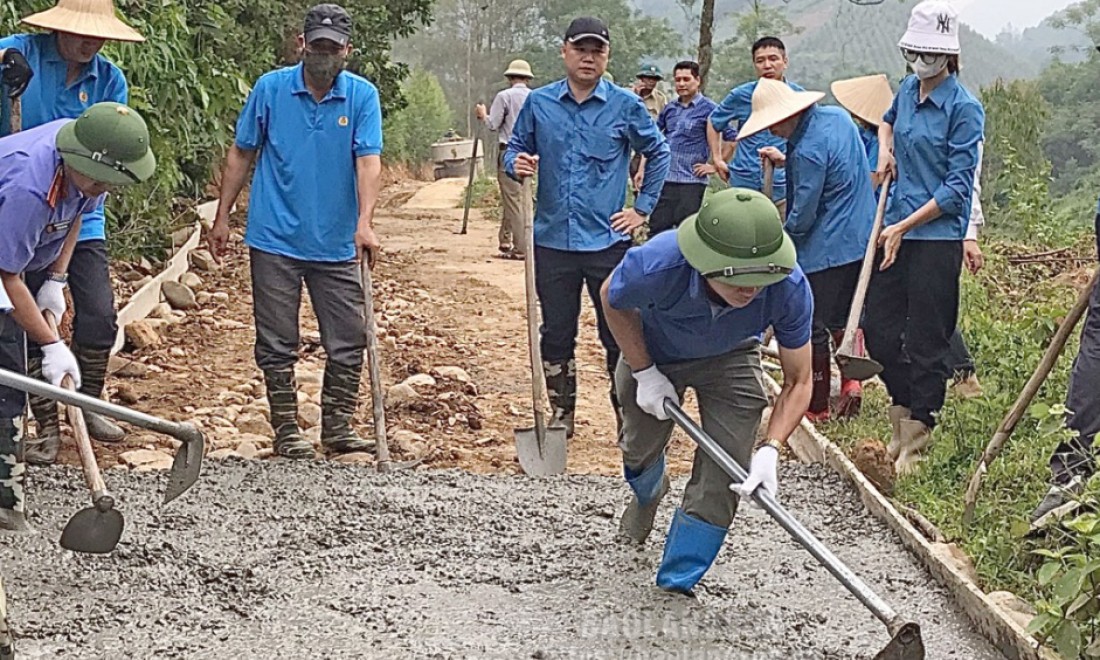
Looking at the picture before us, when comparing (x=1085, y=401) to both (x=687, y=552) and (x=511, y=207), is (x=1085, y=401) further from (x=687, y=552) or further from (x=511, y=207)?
(x=511, y=207)

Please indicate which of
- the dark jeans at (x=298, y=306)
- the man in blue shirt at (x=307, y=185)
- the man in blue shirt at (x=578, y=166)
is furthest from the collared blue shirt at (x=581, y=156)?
the dark jeans at (x=298, y=306)

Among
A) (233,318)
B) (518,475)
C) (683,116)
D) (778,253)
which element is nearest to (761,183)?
(683,116)

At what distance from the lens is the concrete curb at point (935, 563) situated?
3719 mm

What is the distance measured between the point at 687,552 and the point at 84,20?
9.86ft

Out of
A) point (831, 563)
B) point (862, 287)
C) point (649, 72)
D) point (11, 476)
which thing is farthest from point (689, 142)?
point (831, 563)

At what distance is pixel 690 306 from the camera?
4012 millimetres

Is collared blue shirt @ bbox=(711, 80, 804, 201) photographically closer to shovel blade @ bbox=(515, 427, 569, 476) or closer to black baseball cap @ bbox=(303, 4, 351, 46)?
shovel blade @ bbox=(515, 427, 569, 476)

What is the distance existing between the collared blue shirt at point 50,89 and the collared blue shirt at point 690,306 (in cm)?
238

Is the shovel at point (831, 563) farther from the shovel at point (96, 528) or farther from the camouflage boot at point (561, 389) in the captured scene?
the camouflage boot at point (561, 389)

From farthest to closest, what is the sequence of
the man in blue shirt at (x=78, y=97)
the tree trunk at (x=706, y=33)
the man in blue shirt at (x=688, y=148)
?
the tree trunk at (x=706, y=33) → the man in blue shirt at (x=688, y=148) → the man in blue shirt at (x=78, y=97)

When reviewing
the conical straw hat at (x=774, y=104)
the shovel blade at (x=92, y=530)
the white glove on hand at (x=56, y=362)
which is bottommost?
the shovel blade at (x=92, y=530)

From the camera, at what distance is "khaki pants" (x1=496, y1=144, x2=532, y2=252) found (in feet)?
19.9

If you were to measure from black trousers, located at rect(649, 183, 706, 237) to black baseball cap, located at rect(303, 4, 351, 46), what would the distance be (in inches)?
161

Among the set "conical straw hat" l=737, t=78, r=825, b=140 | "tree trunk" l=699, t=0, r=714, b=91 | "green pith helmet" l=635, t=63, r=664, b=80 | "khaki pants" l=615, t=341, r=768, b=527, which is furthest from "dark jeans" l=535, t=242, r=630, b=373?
"tree trunk" l=699, t=0, r=714, b=91
